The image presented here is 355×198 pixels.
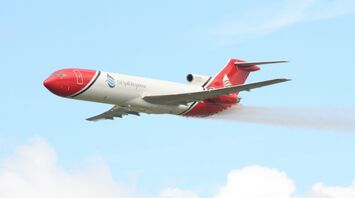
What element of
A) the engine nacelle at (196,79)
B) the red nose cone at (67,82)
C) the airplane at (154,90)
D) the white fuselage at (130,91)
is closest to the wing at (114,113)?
the airplane at (154,90)

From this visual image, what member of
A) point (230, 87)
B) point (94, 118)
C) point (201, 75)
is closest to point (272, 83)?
point (230, 87)

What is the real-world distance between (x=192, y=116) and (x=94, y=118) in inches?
348

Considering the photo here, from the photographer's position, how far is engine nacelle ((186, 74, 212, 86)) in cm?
8288

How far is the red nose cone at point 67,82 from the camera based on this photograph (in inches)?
2992

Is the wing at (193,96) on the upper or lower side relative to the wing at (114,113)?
upper

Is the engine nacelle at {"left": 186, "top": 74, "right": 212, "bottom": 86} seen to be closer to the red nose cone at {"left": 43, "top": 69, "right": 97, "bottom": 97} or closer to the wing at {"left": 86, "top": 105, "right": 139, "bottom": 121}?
the wing at {"left": 86, "top": 105, "right": 139, "bottom": 121}

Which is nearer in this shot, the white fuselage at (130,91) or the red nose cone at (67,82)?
the red nose cone at (67,82)

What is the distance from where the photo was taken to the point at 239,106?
8438 cm

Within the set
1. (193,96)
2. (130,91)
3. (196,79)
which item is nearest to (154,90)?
(130,91)

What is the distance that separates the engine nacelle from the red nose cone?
934 cm

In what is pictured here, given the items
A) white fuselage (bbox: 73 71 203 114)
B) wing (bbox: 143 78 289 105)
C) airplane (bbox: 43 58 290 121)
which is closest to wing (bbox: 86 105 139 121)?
airplane (bbox: 43 58 290 121)

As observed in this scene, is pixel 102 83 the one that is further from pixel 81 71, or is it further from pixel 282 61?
pixel 282 61

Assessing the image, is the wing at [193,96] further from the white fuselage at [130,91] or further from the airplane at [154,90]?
the white fuselage at [130,91]

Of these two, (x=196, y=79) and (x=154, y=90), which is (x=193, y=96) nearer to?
(x=154, y=90)
